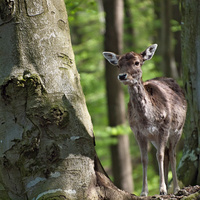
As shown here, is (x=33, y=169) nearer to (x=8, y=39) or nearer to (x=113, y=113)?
(x=8, y=39)

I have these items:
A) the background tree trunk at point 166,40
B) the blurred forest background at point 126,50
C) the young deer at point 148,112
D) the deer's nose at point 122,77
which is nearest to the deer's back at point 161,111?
the young deer at point 148,112

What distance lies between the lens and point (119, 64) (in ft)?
17.9

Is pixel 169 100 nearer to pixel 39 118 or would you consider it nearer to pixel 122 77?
pixel 122 77

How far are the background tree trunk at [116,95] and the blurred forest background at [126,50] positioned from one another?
239 millimetres

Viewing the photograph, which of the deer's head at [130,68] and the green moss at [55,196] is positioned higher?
the deer's head at [130,68]

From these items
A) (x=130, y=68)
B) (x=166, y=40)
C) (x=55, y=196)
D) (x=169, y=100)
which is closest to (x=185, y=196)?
(x=55, y=196)

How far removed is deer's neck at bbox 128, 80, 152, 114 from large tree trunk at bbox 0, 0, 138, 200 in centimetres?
151

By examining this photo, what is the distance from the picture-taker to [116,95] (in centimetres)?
1173

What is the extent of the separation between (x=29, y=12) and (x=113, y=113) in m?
8.19

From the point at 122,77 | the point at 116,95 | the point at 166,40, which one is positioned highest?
the point at 166,40

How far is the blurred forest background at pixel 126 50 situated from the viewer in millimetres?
11820

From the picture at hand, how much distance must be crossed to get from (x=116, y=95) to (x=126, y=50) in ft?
7.62

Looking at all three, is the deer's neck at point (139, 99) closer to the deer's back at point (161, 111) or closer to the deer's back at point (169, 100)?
the deer's back at point (161, 111)

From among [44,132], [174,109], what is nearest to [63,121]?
[44,132]
